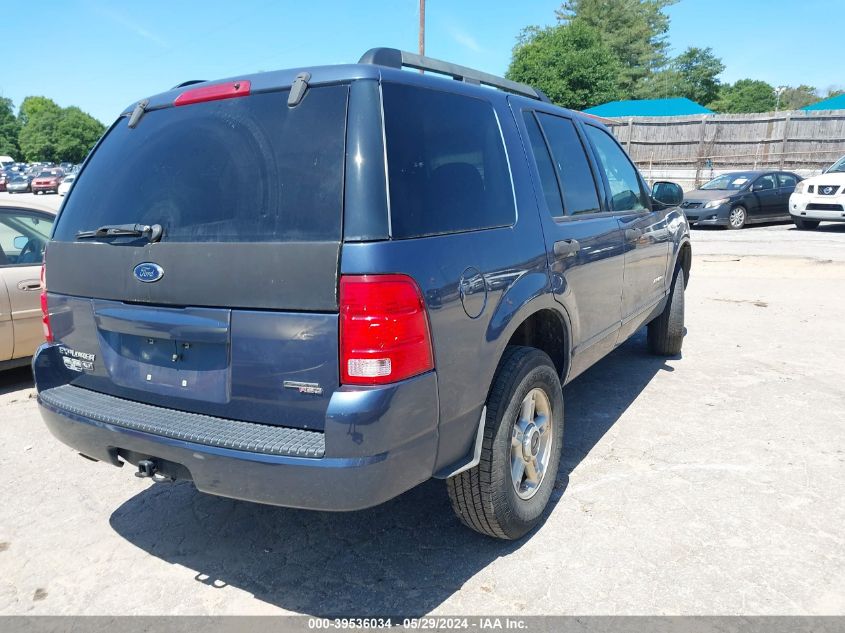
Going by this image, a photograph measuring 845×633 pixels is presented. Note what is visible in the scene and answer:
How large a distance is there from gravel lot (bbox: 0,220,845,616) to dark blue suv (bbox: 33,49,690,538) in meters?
0.33

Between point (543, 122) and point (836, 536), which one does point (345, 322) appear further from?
point (836, 536)

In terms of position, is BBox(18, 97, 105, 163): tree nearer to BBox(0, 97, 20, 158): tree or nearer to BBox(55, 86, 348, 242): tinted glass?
BBox(0, 97, 20, 158): tree

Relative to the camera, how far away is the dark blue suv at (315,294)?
2.21 metres

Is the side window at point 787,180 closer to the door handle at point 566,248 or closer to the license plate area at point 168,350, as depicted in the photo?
the door handle at point 566,248

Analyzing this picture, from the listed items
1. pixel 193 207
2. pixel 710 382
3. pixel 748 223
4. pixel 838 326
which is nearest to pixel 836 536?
pixel 710 382

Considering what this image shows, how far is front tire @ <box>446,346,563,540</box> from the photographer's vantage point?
273cm

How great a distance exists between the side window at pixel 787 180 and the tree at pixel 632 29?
3869 centimetres

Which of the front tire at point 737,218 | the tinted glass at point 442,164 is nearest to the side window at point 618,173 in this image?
the tinted glass at point 442,164

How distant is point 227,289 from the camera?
236cm

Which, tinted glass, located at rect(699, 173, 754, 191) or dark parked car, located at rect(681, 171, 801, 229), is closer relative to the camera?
dark parked car, located at rect(681, 171, 801, 229)

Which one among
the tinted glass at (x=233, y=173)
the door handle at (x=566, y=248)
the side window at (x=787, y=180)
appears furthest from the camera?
the side window at (x=787, y=180)

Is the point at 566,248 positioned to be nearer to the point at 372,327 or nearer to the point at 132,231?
the point at 372,327

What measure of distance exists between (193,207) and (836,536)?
3.18 metres

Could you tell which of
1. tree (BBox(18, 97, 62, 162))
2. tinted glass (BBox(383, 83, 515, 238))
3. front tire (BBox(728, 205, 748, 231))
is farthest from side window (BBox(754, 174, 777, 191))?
tree (BBox(18, 97, 62, 162))
